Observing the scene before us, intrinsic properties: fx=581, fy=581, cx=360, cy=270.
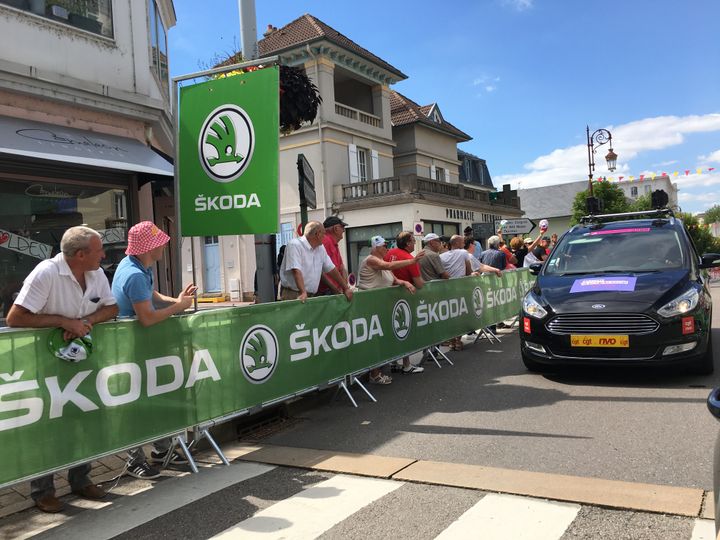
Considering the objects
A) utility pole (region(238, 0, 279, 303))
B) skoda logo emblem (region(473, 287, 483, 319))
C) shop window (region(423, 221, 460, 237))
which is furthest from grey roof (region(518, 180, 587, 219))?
utility pole (region(238, 0, 279, 303))

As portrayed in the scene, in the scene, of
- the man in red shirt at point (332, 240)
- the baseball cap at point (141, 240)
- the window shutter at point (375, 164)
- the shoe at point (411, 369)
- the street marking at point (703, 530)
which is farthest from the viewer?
the window shutter at point (375, 164)

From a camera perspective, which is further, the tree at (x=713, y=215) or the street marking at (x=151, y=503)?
the tree at (x=713, y=215)

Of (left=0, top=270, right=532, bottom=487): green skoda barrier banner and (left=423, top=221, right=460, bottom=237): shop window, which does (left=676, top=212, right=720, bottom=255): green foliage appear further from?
(left=0, top=270, right=532, bottom=487): green skoda barrier banner

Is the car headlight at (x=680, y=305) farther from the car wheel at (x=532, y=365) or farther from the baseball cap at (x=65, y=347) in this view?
the baseball cap at (x=65, y=347)

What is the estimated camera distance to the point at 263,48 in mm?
27875

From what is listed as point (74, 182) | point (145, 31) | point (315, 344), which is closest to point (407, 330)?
Answer: point (315, 344)

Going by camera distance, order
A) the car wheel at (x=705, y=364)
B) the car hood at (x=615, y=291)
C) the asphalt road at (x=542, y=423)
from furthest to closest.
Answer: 1. the car wheel at (x=705, y=364)
2. the car hood at (x=615, y=291)
3. the asphalt road at (x=542, y=423)

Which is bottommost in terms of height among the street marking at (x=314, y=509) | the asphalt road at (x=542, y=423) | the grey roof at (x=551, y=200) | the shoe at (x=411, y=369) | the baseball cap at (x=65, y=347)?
the street marking at (x=314, y=509)

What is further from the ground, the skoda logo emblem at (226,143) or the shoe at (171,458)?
the skoda logo emblem at (226,143)

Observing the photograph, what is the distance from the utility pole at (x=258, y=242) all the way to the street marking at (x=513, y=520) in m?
3.96

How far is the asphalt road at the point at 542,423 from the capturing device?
4.24 meters

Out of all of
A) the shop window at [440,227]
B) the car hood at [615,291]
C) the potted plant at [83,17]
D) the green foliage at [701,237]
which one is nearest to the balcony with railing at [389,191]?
the shop window at [440,227]

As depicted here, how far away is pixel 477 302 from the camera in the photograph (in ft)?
34.0

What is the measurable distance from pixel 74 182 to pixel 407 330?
5.36 metres
